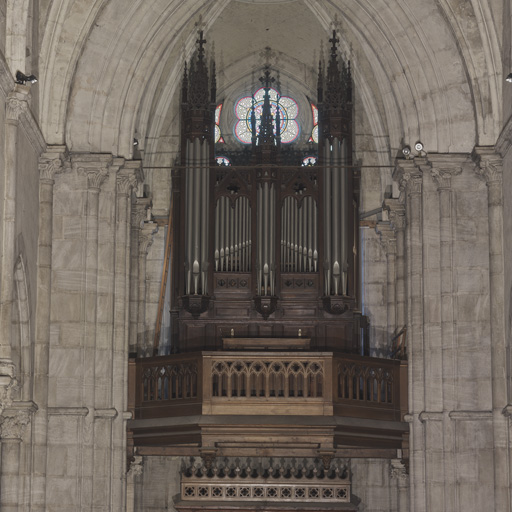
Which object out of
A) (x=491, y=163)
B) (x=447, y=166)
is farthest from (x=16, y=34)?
(x=491, y=163)

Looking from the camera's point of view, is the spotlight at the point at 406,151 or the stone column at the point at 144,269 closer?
the spotlight at the point at 406,151

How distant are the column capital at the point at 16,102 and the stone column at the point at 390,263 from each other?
350 inches

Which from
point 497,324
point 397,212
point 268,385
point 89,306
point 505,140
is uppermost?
point 505,140

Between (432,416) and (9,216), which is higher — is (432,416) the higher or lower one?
the lower one

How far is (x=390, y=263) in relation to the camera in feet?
80.6

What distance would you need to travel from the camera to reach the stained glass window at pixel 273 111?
1054 inches

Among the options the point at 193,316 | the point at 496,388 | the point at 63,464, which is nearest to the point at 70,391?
the point at 63,464

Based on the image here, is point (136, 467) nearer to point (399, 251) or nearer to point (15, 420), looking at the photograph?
point (15, 420)

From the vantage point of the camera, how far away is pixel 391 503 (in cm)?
2391

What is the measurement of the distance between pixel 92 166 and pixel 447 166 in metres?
5.58

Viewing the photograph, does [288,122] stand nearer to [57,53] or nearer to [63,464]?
[57,53]

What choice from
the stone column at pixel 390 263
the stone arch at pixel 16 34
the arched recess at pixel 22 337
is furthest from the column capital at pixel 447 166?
the stone arch at pixel 16 34

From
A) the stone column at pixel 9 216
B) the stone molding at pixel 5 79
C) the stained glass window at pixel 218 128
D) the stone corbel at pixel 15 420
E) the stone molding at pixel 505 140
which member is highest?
the stained glass window at pixel 218 128

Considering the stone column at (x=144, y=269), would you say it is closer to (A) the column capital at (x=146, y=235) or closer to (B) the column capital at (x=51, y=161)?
(A) the column capital at (x=146, y=235)
